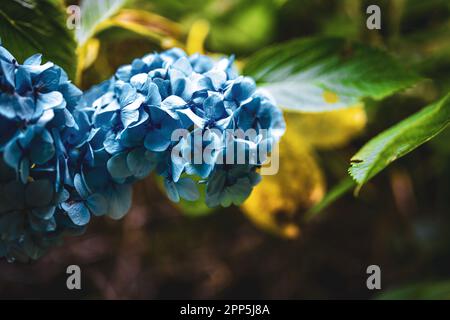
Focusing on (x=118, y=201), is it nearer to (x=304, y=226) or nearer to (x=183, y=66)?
(x=183, y=66)

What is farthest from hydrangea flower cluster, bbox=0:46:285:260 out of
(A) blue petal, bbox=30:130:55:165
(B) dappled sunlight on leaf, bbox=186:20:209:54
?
(B) dappled sunlight on leaf, bbox=186:20:209:54

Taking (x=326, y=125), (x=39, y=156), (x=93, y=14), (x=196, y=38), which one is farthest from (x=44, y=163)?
(x=326, y=125)

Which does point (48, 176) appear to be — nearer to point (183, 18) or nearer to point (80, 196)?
point (80, 196)

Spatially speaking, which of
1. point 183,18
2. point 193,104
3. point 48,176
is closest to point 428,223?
point 183,18

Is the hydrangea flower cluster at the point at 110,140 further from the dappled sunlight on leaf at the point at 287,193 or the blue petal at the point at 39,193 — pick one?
the dappled sunlight on leaf at the point at 287,193
